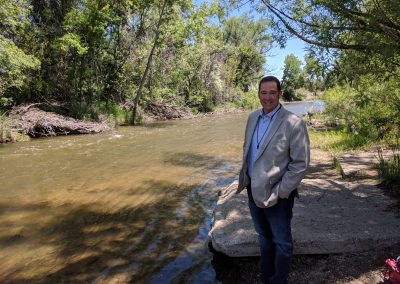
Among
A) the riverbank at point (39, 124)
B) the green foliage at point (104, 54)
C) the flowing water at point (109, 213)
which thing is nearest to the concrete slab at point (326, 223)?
the flowing water at point (109, 213)

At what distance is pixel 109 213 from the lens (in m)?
6.54

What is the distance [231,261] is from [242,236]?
0.35 meters

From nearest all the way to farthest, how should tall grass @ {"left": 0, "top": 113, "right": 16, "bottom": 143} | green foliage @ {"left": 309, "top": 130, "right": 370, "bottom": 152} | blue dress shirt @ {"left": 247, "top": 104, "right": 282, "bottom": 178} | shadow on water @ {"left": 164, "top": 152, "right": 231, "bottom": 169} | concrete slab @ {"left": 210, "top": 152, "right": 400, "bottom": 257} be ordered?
1. blue dress shirt @ {"left": 247, "top": 104, "right": 282, "bottom": 178}
2. concrete slab @ {"left": 210, "top": 152, "right": 400, "bottom": 257}
3. shadow on water @ {"left": 164, "top": 152, "right": 231, "bottom": 169}
4. green foliage @ {"left": 309, "top": 130, "right": 370, "bottom": 152}
5. tall grass @ {"left": 0, "top": 113, "right": 16, "bottom": 143}

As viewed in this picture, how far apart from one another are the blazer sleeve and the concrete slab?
1410mm

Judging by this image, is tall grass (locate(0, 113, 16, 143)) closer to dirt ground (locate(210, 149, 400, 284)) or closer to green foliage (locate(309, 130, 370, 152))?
green foliage (locate(309, 130, 370, 152))

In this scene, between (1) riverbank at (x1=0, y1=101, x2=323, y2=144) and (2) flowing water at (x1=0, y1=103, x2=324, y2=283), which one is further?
(1) riverbank at (x1=0, y1=101, x2=323, y2=144)

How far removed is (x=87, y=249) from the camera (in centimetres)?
511

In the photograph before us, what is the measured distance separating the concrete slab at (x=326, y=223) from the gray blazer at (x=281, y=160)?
1354 mm

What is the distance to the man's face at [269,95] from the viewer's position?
3301 mm

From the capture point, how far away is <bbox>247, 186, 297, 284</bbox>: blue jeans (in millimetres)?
3277

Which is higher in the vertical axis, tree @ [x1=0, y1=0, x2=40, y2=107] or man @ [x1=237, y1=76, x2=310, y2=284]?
tree @ [x1=0, y1=0, x2=40, y2=107]

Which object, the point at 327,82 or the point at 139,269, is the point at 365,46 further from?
the point at 139,269

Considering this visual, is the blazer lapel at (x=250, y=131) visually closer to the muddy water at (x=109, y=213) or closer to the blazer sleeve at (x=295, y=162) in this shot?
the blazer sleeve at (x=295, y=162)

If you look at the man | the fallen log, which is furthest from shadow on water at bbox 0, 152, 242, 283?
the fallen log
